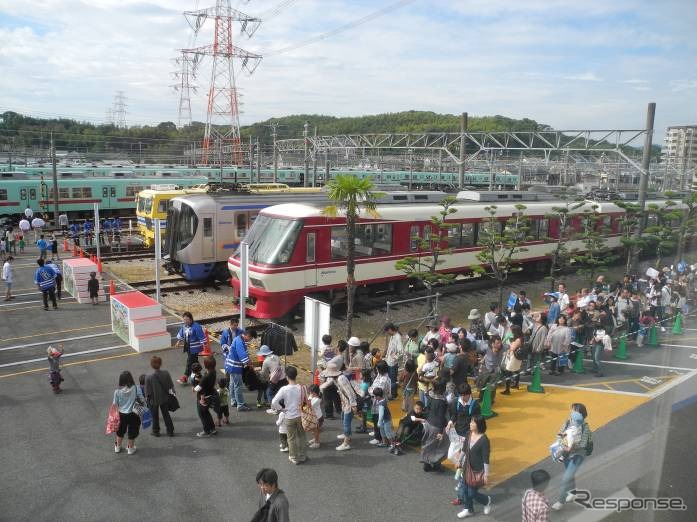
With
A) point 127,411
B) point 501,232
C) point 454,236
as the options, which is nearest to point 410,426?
point 127,411

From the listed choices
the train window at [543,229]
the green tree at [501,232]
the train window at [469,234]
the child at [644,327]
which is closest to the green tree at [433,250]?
the train window at [469,234]

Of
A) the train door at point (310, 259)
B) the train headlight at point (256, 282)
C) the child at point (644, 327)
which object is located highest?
the train door at point (310, 259)

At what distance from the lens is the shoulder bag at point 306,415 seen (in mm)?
7754

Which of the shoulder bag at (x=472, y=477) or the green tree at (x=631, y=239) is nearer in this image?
the shoulder bag at (x=472, y=477)

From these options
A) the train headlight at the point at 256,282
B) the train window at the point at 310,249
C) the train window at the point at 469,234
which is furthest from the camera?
the train window at the point at 469,234

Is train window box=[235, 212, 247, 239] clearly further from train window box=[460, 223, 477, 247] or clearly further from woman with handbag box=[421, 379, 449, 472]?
woman with handbag box=[421, 379, 449, 472]

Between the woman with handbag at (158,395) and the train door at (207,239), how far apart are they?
10.4m

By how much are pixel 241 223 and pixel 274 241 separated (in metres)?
4.99

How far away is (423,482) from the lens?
710 cm

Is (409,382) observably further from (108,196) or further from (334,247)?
(108,196)

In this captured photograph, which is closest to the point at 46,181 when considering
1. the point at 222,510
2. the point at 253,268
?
the point at 253,268

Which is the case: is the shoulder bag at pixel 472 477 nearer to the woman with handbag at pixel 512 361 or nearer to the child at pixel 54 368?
the woman with handbag at pixel 512 361

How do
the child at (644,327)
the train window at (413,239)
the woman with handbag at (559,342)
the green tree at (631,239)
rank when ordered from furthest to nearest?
the green tree at (631,239) < the train window at (413,239) < the child at (644,327) < the woman with handbag at (559,342)

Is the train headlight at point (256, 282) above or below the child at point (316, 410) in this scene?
above
